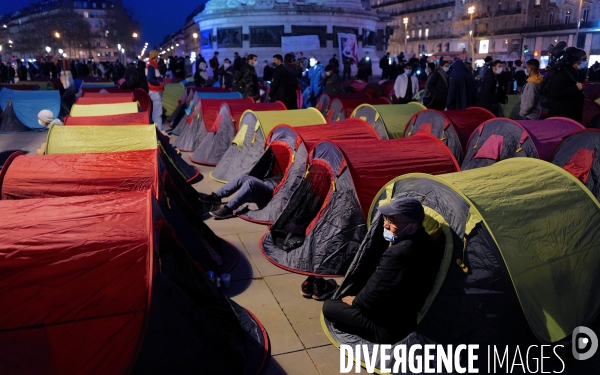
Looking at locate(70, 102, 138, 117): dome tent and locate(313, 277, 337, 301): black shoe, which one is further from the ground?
locate(70, 102, 138, 117): dome tent

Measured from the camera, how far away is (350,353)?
400cm

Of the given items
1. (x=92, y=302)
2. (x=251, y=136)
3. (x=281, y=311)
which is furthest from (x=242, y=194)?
(x=92, y=302)

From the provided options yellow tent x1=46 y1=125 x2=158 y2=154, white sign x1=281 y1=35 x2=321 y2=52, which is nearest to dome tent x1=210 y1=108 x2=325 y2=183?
yellow tent x1=46 y1=125 x2=158 y2=154

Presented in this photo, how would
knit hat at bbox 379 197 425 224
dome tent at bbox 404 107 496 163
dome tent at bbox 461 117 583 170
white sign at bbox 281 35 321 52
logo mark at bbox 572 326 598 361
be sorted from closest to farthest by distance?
knit hat at bbox 379 197 425 224, logo mark at bbox 572 326 598 361, dome tent at bbox 461 117 583 170, dome tent at bbox 404 107 496 163, white sign at bbox 281 35 321 52

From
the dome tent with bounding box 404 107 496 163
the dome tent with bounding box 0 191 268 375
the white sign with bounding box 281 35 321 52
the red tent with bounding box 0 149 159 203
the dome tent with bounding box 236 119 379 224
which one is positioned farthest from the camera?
the white sign with bounding box 281 35 321 52

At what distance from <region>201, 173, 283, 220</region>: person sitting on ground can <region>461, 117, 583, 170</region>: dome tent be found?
349cm

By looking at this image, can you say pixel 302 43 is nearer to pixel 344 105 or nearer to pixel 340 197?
pixel 344 105

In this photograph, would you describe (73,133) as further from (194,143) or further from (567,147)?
(567,147)

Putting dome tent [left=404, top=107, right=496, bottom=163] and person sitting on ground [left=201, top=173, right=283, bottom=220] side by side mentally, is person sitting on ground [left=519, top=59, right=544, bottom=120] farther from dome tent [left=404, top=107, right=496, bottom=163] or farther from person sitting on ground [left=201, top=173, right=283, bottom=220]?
person sitting on ground [left=201, top=173, right=283, bottom=220]

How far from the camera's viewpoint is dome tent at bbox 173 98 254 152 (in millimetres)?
11469

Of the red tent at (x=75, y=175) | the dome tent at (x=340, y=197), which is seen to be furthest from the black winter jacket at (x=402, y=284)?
the red tent at (x=75, y=175)

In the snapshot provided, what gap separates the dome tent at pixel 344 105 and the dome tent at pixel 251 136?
3.09 meters

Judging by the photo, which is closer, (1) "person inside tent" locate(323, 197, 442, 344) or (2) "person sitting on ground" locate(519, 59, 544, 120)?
(1) "person inside tent" locate(323, 197, 442, 344)

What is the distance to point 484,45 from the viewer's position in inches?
2459
